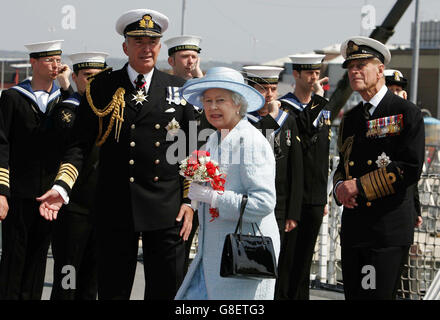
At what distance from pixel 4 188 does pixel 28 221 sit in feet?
2.11

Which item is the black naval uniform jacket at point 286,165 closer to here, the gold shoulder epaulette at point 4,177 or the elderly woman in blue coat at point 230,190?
the gold shoulder epaulette at point 4,177

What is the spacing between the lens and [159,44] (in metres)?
6.02

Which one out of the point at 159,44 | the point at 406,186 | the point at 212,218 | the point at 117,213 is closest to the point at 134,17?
the point at 159,44

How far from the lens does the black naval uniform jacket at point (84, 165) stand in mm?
7195

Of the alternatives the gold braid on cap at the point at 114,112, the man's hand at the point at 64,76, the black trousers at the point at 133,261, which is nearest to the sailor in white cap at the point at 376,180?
the black trousers at the point at 133,261

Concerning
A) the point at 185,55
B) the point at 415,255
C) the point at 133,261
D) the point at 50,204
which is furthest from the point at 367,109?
the point at 415,255

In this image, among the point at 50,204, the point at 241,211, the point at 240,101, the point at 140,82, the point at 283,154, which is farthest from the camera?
the point at 283,154

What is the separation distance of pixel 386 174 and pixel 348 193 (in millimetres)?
317

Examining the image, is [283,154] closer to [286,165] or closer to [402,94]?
[286,165]

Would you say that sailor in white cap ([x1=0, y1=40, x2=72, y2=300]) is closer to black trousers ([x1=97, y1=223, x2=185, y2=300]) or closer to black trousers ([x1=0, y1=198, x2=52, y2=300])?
black trousers ([x1=0, y1=198, x2=52, y2=300])

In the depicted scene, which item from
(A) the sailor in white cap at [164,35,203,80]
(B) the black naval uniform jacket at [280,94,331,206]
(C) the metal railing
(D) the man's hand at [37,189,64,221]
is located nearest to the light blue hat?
(D) the man's hand at [37,189,64,221]

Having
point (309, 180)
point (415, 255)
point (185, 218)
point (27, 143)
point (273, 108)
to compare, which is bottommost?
point (415, 255)

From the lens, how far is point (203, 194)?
16.3 ft
